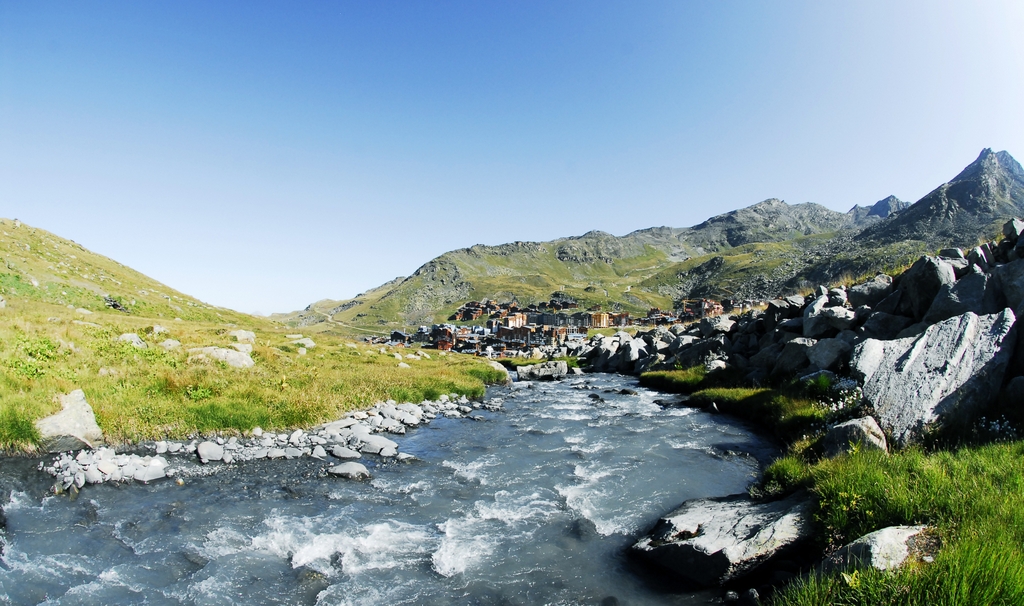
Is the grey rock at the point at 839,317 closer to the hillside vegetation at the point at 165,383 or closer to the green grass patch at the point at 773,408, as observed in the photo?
the green grass patch at the point at 773,408

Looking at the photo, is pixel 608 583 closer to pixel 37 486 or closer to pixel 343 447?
pixel 343 447

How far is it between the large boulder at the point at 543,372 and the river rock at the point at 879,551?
4829 centimetres

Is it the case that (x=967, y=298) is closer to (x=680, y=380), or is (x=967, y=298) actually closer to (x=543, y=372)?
(x=680, y=380)

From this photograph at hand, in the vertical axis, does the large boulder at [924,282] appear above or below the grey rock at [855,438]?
above

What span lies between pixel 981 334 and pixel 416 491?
18.3 metres

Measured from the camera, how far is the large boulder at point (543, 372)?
184 ft

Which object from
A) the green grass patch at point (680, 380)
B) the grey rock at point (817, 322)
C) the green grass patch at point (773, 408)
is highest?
the grey rock at point (817, 322)

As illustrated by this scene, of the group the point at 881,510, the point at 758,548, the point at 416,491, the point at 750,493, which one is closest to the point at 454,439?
the point at 416,491

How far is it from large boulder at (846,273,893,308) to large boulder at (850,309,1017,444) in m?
12.0

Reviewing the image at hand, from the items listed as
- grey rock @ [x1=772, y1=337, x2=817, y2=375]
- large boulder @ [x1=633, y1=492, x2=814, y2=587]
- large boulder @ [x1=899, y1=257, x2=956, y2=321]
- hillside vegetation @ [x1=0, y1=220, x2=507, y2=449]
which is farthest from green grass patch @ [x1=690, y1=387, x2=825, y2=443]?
hillside vegetation @ [x1=0, y1=220, x2=507, y2=449]

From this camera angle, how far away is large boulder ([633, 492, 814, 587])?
8.97 meters

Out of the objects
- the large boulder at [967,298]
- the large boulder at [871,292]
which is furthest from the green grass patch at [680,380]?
the large boulder at [967,298]

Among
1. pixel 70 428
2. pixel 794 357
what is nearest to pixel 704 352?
pixel 794 357

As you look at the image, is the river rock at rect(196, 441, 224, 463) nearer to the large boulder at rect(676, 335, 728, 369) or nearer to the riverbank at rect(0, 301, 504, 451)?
the riverbank at rect(0, 301, 504, 451)
